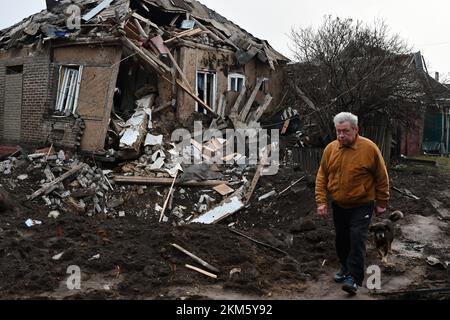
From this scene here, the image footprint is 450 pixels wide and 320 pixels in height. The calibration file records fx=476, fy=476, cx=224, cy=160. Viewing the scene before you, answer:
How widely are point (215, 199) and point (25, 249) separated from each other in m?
4.71

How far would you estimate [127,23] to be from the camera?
13023 millimetres

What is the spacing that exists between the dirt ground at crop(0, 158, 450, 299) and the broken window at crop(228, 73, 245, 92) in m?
7.75

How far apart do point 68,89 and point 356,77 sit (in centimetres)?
778

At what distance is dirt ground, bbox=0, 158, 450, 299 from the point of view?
511cm

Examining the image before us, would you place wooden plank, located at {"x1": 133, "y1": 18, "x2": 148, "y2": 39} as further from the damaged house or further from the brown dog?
the brown dog

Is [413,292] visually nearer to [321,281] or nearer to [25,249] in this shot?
[321,281]

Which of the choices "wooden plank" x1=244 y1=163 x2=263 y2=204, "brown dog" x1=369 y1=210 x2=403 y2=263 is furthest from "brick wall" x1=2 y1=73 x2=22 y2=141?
"brown dog" x1=369 y1=210 x2=403 y2=263

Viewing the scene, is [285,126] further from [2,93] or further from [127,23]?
[2,93]

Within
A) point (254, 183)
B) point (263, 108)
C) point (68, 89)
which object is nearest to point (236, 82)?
point (263, 108)

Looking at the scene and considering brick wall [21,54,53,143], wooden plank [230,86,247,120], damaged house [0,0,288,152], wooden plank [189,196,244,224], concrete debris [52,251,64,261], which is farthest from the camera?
wooden plank [230,86,247,120]

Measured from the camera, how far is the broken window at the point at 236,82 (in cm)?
1619

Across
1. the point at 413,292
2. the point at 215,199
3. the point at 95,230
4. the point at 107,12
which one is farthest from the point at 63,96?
the point at 413,292

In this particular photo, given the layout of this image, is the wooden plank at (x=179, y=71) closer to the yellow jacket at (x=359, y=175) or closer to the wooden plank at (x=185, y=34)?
the wooden plank at (x=185, y=34)

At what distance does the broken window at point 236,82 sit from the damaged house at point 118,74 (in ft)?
0.11
